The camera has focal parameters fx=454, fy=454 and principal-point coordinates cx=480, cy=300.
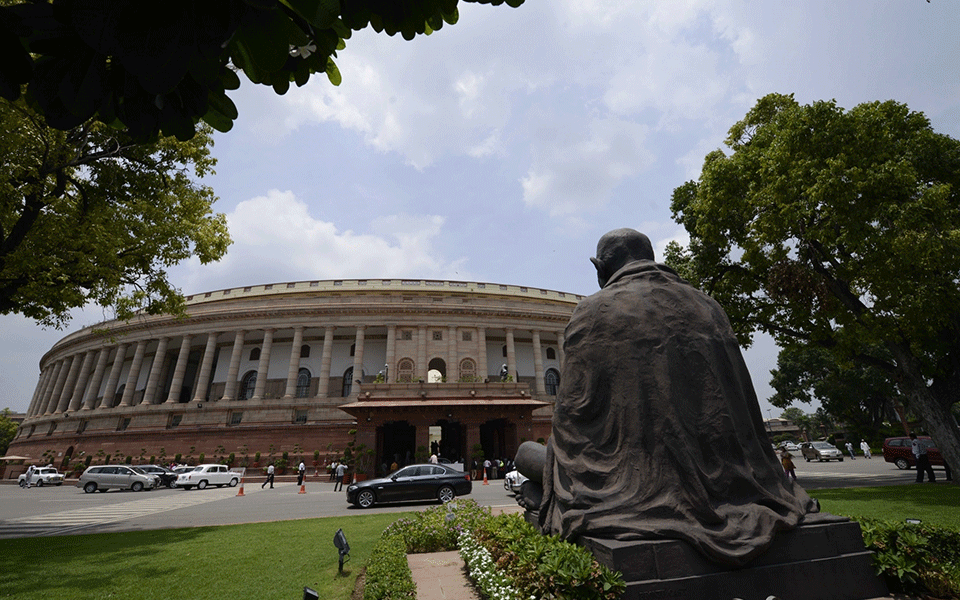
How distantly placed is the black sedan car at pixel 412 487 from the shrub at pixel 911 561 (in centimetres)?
1293

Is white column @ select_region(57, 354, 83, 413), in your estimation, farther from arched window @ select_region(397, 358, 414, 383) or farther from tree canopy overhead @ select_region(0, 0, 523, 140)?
tree canopy overhead @ select_region(0, 0, 523, 140)

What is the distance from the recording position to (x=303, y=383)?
39250 mm

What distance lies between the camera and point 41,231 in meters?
10.2

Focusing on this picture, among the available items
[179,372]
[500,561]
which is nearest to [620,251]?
[500,561]

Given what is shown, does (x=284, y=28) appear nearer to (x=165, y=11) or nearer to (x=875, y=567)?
(x=165, y=11)

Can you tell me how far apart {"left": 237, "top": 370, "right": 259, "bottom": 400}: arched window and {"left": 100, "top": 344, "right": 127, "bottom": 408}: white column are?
12.9 m

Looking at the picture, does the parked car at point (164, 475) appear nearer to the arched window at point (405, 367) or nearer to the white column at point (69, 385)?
the arched window at point (405, 367)

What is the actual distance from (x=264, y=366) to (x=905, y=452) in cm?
4166

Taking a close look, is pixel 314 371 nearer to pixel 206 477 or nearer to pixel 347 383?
pixel 347 383

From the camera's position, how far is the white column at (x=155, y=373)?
39125 millimetres

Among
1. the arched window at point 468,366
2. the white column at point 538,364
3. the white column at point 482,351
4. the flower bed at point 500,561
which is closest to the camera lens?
the flower bed at point 500,561

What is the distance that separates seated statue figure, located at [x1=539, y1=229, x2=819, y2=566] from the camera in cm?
361

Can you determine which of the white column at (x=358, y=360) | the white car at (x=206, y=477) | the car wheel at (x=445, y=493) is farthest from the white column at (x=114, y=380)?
the car wheel at (x=445, y=493)

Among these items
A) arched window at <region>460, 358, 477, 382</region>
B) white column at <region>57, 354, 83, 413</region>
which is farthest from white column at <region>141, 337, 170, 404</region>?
arched window at <region>460, 358, 477, 382</region>
